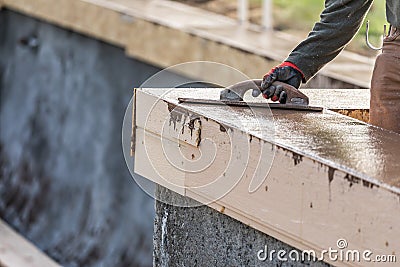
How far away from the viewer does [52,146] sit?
952 cm

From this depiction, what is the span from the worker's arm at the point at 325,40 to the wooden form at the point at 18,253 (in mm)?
5396

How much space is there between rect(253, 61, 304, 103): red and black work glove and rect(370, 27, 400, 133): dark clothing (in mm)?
263

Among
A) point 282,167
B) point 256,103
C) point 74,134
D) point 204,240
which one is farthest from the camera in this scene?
point 74,134

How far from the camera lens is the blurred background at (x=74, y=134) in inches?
331

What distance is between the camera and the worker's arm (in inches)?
138

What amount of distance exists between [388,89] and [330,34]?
27cm

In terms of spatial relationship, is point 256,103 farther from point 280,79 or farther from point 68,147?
point 68,147

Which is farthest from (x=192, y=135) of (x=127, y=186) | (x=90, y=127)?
(x=90, y=127)

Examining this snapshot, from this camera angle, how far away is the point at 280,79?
3521 millimetres

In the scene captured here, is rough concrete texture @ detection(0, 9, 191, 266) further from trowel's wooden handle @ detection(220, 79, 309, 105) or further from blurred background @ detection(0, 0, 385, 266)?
trowel's wooden handle @ detection(220, 79, 309, 105)
